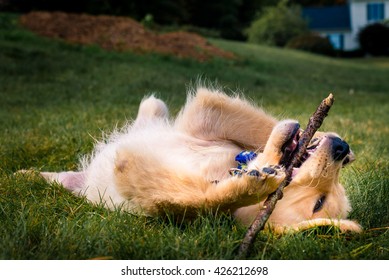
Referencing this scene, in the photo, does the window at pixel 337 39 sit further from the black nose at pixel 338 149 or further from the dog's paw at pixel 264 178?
the dog's paw at pixel 264 178

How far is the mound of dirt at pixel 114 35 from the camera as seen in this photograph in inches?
571

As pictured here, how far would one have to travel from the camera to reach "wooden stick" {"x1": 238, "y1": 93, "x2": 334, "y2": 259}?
2.37 meters

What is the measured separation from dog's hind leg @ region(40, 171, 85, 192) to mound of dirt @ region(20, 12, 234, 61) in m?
10.6

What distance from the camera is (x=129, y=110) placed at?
6.75m

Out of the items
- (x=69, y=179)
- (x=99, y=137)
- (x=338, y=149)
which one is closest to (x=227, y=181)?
(x=338, y=149)

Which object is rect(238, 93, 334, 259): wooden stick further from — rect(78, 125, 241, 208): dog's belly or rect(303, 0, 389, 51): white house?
rect(303, 0, 389, 51): white house

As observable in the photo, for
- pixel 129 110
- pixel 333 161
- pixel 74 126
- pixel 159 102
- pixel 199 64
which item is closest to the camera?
pixel 333 161

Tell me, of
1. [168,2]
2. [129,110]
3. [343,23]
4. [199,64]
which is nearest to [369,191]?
[129,110]

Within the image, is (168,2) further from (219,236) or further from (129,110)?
(219,236)

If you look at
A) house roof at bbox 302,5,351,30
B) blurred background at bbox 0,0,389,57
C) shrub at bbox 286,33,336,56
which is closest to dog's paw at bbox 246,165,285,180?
blurred background at bbox 0,0,389,57

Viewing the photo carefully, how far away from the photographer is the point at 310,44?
29359 millimetres

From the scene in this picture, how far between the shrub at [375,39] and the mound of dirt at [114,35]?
19930 millimetres

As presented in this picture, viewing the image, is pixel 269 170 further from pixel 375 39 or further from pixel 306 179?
pixel 375 39

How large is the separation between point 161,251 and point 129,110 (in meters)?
4.57
